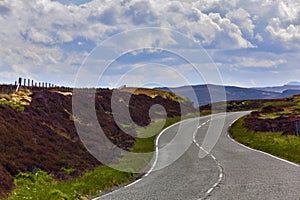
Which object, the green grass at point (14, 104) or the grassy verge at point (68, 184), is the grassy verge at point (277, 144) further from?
the green grass at point (14, 104)

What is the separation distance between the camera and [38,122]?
27797 millimetres

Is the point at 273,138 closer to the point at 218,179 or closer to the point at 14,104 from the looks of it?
the point at 218,179

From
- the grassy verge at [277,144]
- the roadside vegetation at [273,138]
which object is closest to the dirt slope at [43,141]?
the grassy verge at [277,144]

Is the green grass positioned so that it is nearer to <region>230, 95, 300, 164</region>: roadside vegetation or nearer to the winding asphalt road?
the winding asphalt road

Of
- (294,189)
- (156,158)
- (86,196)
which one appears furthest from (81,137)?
(294,189)

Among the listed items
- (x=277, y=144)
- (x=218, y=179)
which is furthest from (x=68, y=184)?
(x=277, y=144)

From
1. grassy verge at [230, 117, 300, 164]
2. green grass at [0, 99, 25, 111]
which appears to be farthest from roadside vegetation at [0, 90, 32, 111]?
grassy verge at [230, 117, 300, 164]

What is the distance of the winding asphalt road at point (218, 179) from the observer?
13625 millimetres

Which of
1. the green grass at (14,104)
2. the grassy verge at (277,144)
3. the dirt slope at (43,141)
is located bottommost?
the grassy verge at (277,144)

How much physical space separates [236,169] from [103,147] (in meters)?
11.0

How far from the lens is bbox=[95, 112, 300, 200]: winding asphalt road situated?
13625 millimetres

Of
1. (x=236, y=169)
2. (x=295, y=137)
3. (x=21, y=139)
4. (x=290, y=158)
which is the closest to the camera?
(x=236, y=169)

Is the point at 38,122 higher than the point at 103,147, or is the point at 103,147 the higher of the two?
the point at 38,122

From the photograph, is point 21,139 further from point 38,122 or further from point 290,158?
point 290,158
